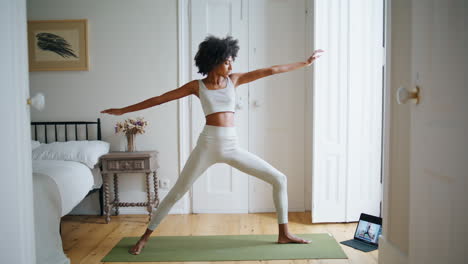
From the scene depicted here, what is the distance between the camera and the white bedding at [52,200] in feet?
7.59

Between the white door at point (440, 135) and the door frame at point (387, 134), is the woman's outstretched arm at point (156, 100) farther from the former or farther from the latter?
the white door at point (440, 135)

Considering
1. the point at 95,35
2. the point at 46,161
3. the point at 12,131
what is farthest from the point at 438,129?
the point at 95,35

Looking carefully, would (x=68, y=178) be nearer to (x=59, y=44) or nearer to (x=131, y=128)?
(x=131, y=128)

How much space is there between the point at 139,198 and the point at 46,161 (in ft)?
3.32

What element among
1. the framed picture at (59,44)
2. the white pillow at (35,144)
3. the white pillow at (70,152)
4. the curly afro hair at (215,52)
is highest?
the framed picture at (59,44)

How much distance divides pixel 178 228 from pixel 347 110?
6.15 ft

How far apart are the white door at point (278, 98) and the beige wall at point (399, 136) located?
175cm

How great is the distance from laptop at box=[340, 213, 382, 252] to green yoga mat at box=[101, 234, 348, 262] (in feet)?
0.49

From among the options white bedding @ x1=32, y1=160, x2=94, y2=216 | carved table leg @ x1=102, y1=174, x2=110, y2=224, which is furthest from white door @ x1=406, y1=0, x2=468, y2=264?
carved table leg @ x1=102, y1=174, x2=110, y2=224

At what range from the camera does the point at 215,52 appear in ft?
8.46

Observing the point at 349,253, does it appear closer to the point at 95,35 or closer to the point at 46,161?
the point at 46,161

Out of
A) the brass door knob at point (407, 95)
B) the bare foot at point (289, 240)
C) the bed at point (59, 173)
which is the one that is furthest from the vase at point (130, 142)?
the brass door knob at point (407, 95)

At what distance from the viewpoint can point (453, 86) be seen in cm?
109

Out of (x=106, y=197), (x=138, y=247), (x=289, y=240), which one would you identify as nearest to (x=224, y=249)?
(x=289, y=240)
